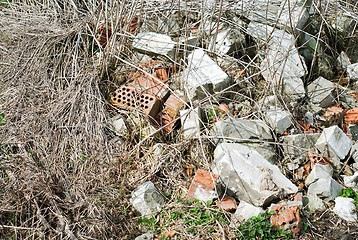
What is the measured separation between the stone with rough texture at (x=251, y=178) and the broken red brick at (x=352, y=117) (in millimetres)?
Answer: 1278

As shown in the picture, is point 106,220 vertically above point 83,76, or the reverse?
point 83,76

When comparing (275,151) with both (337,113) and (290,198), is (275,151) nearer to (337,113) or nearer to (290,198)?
(290,198)


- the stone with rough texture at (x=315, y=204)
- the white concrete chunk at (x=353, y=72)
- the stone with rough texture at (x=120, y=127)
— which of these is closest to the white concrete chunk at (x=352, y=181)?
the stone with rough texture at (x=315, y=204)

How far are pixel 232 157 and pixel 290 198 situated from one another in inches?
23.5

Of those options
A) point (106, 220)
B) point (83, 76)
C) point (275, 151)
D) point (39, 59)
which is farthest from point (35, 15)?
point (275, 151)

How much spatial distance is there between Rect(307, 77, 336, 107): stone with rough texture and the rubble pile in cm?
1

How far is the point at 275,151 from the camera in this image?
3225mm

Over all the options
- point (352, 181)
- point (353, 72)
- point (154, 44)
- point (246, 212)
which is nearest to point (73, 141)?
point (154, 44)

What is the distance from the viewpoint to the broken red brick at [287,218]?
8.57ft

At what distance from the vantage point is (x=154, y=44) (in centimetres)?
379

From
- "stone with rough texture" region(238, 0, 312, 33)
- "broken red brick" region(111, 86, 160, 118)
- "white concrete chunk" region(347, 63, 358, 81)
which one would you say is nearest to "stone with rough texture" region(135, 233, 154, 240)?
"broken red brick" region(111, 86, 160, 118)

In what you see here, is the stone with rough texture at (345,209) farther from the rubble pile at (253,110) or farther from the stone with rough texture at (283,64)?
the stone with rough texture at (283,64)

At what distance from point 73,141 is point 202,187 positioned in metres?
1.27

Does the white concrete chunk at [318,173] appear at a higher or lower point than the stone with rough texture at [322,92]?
lower
